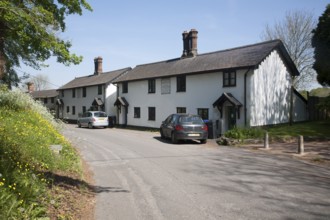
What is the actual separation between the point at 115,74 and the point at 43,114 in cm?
2300

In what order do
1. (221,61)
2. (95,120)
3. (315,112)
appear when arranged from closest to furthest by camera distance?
(221,61), (315,112), (95,120)

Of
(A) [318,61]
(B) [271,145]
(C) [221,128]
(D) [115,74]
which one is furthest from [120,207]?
(D) [115,74]

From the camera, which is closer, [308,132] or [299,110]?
[308,132]

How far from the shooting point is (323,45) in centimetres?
2317

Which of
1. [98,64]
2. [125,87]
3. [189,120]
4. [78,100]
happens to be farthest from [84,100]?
[189,120]

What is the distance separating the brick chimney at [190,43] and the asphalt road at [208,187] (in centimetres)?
1801

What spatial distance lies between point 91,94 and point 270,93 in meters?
25.8

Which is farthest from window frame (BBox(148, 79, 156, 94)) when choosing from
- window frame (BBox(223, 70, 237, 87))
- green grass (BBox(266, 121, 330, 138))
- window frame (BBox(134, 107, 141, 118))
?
green grass (BBox(266, 121, 330, 138))

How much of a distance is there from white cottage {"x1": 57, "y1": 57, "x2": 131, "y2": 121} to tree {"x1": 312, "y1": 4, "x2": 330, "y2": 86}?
22456mm

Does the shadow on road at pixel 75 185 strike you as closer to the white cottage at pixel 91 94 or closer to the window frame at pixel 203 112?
the window frame at pixel 203 112

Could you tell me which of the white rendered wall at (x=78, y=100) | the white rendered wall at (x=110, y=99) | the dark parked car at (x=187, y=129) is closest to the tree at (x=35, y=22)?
the dark parked car at (x=187, y=129)

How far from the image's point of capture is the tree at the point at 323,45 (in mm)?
22609

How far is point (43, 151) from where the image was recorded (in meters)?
8.48

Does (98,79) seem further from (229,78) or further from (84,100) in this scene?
(229,78)
